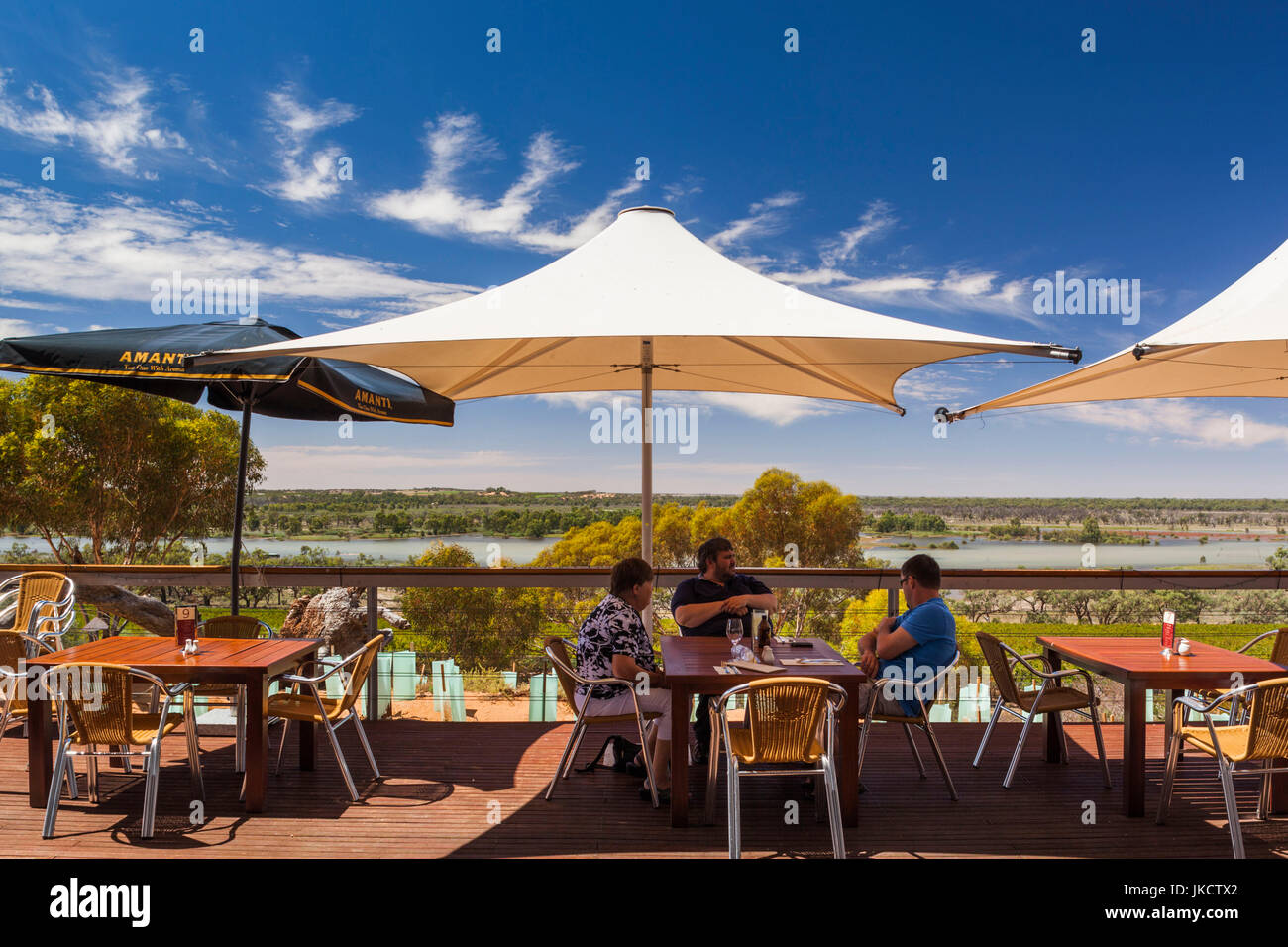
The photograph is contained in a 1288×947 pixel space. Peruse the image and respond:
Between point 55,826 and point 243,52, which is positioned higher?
point 243,52

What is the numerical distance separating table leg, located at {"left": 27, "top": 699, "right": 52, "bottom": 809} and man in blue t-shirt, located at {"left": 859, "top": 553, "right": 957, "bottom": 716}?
3.94 m

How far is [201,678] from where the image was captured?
12.7ft

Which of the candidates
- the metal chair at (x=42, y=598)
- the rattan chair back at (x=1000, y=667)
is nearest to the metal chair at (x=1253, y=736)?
the rattan chair back at (x=1000, y=667)

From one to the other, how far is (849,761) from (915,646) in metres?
0.67

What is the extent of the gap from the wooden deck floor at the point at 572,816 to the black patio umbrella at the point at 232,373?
1598 millimetres

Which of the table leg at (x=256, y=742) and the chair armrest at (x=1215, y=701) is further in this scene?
the table leg at (x=256, y=742)

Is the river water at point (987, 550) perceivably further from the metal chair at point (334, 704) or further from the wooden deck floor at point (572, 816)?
the metal chair at point (334, 704)

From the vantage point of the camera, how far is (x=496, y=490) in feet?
180

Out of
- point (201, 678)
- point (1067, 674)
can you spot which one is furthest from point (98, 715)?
point (1067, 674)

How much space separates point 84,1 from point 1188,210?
43.0 meters

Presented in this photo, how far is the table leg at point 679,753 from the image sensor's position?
12.2 feet

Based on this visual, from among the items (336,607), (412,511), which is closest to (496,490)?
(412,511)

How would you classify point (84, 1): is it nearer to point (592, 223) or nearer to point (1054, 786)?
point (592, 223)

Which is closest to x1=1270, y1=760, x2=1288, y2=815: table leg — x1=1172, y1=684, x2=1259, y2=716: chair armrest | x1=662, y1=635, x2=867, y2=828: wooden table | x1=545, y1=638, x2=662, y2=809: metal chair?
x1=1172, y1=684, x2=1259, y2=716: chair armrest
